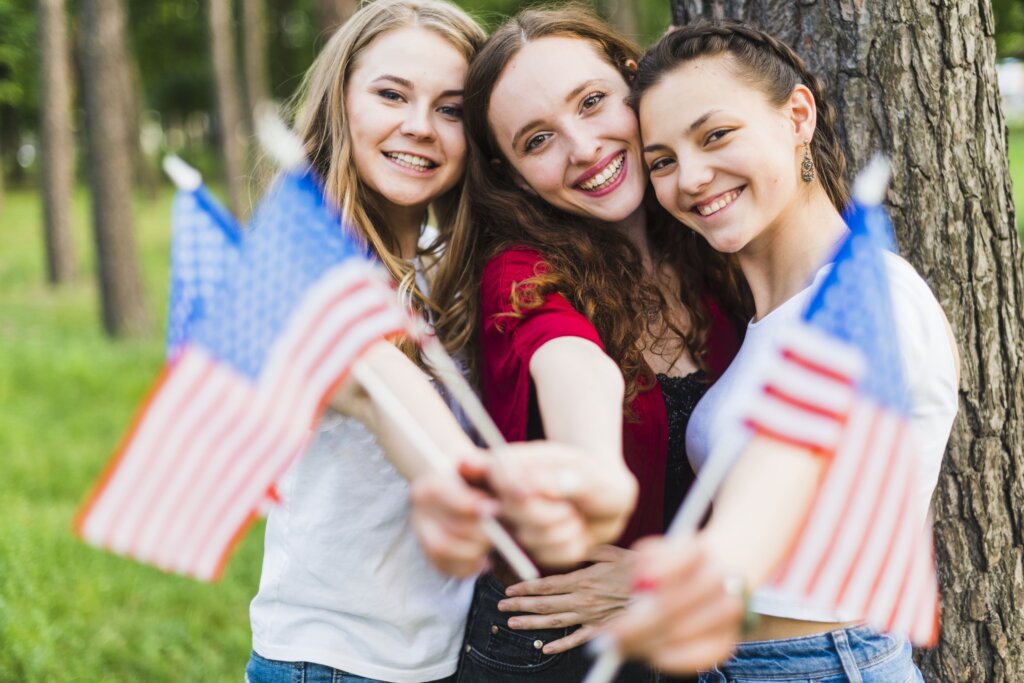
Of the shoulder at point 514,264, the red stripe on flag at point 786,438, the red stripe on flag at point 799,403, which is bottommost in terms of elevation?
the red stripe on flag at point 786,438

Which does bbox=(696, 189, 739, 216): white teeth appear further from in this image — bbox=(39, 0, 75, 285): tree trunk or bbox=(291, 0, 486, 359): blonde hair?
bbox=(39, 0, 75, 285): tree trunk

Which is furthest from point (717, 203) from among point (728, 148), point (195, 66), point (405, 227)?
point (195, 66)

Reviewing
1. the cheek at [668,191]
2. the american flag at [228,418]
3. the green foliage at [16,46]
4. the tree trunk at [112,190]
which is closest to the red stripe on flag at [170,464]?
the american flag at [228,418]

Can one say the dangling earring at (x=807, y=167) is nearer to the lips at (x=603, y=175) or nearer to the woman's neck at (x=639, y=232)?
the lips at (x=603, y=175)

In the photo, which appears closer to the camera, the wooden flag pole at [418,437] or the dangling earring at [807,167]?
the wooden flag pole at [418,437]

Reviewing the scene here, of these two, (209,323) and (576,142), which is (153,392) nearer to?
(209,323)

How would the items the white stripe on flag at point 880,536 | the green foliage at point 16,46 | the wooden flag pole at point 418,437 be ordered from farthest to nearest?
the green foliage at point 16,46, the white stripe on flag at point 880,536, the wooden flag pole at point 418,437

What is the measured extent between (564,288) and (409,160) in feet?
1.90

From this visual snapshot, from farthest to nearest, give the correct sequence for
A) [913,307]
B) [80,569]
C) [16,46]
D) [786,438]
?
[16,46] → [80,569] → [913,307] → [786,438]

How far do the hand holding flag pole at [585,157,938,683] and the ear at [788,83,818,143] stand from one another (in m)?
0.61

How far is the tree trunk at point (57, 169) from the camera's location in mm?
14289

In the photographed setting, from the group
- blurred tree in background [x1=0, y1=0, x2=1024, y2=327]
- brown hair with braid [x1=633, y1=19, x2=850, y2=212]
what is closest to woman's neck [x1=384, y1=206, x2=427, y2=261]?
brown hair with braid [x1=633, y1=19, x2=850, y2=212]

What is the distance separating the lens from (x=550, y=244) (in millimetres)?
2494

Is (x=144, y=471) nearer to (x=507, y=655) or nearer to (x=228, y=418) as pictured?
(x=228, y=418)
